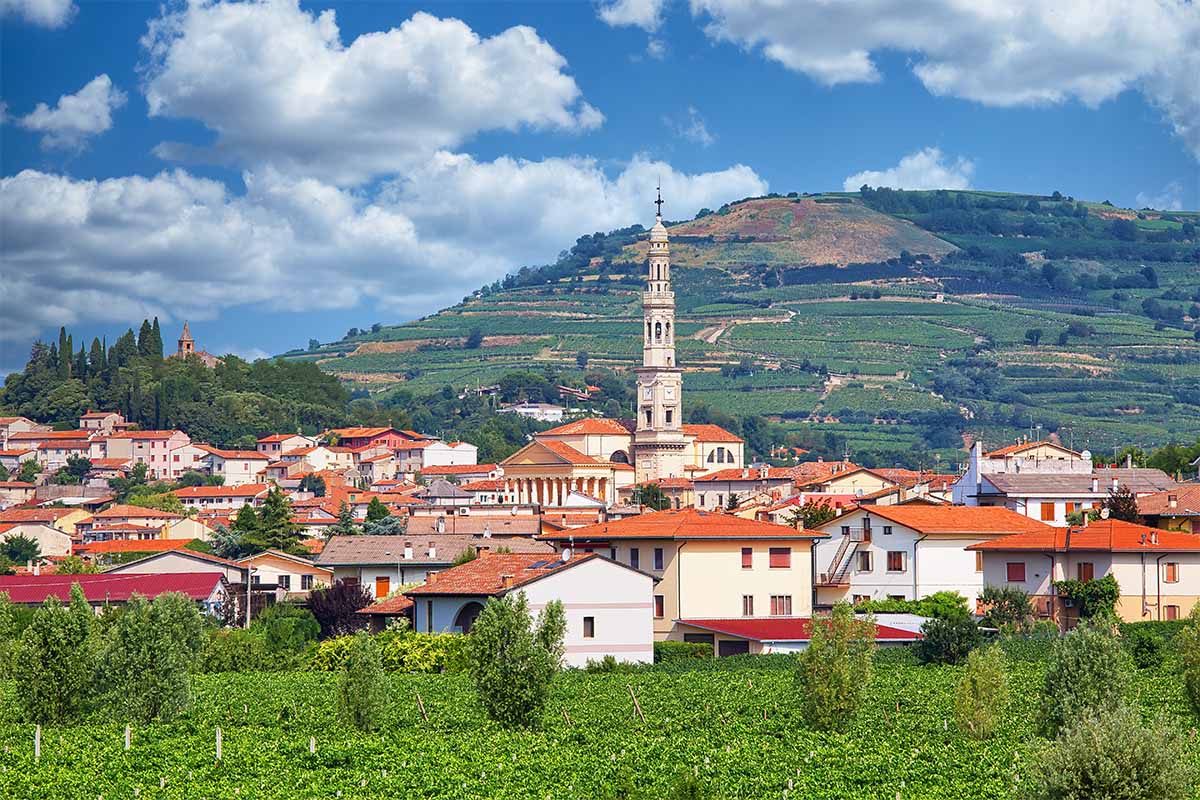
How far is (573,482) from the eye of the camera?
139375 millimetres

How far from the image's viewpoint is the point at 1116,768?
20.2m

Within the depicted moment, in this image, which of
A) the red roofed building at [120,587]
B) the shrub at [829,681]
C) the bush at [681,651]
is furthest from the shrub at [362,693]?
the red roofed building at [120,587]

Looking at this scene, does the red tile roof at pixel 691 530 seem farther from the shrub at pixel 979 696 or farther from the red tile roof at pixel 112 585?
the shrub at pixel 979 696

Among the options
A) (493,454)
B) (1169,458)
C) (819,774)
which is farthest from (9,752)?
(493,454)

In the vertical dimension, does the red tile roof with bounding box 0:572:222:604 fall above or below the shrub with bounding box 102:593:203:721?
above

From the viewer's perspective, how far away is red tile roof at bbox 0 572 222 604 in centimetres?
6744

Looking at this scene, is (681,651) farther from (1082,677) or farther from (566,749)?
(1082,677)

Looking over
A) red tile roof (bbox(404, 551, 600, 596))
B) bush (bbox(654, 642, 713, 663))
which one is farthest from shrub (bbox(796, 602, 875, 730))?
bush (bbox(654, 642, 713, 663))

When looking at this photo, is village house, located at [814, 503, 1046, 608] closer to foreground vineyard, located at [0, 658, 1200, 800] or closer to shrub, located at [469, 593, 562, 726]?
foreground vineyard, located at [0, 658, 1200, 800]

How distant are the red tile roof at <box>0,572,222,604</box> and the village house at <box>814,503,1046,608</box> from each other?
2275 centimetres

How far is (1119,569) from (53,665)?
33.0m

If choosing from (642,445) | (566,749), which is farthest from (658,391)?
(566,749)

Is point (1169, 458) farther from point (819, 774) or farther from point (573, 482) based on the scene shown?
point (819, 774)

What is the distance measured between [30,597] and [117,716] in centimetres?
3279
